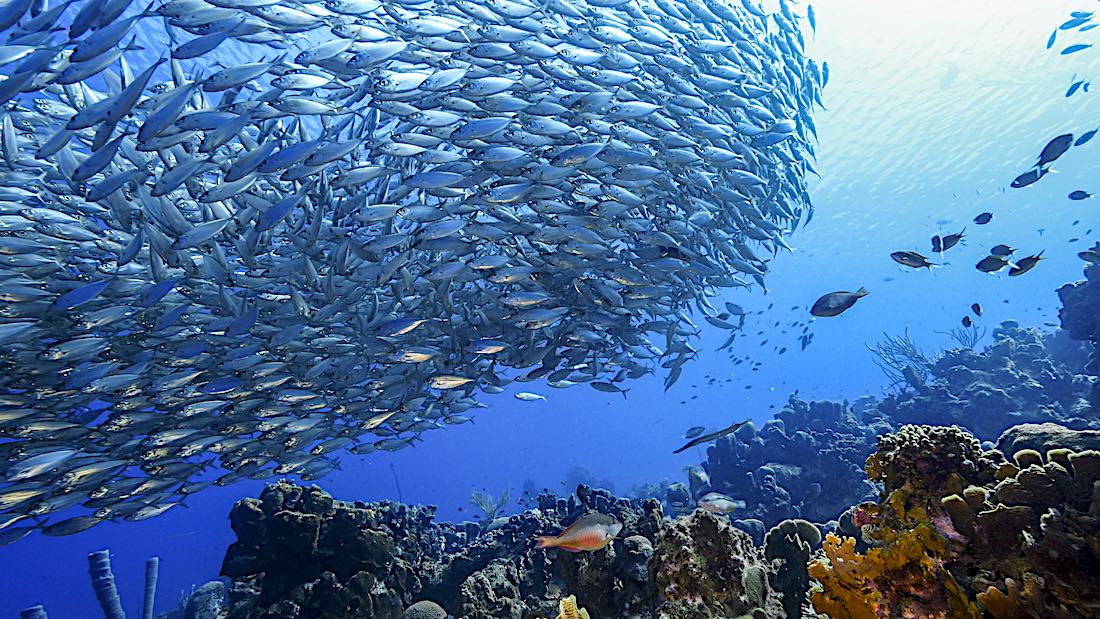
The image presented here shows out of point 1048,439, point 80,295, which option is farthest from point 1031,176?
point 80,295

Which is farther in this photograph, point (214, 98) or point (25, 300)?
point (214, 98)

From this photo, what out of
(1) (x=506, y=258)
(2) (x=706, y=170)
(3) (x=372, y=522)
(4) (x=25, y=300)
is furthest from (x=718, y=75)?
(4) (x=25, y=300)

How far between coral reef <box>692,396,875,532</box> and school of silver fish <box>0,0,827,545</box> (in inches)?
175

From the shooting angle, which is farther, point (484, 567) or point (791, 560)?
point (484, 567)

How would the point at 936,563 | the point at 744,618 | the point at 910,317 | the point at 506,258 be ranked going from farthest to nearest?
the point at 910,317 < the point at 506,258 < the point at 744,618 < the point at 936,563

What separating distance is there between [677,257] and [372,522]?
5987 millimetres

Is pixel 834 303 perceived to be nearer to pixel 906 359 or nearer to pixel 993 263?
pixel 993 263

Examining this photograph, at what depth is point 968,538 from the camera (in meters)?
2.58

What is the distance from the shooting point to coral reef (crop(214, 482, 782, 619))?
345cm

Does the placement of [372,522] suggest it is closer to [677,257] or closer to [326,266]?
[326,266]

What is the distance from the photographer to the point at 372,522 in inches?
290

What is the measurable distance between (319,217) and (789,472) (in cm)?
1149

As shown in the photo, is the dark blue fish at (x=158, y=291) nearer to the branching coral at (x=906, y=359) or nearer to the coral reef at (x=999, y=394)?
the coral reef at (x=999, y=394)

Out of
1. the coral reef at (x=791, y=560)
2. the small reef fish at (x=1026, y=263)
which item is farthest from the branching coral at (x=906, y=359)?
the coral reef at (x=791, y=560)
